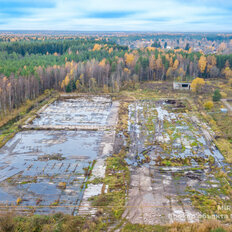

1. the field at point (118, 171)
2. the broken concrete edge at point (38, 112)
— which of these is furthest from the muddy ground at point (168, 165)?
the broken concrete edge at point (38, 112)

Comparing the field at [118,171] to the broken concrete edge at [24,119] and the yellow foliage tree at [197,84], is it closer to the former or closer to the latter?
the broken concrete edge at [24,119]

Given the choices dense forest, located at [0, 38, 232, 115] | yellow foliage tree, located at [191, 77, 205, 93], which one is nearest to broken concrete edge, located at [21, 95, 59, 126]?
dense forest, located at [0, 38, 232, 115]

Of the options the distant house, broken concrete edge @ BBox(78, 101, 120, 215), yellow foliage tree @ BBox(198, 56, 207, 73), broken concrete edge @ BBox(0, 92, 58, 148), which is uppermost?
yellow foliage tree @ BBox(198, 56, 207, 73)

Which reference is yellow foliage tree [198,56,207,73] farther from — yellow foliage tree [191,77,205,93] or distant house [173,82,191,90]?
yellow foliage tree [191,77,205,93]

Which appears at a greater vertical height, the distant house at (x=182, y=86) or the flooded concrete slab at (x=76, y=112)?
the distant house at (x=182, y=86)

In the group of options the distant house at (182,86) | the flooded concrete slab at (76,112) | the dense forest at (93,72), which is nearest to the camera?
the flooded concrete slab at (76,112)

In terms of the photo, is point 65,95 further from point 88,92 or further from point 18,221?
point 18,221

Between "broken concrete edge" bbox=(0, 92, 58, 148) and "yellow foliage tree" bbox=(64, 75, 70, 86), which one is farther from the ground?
"yellow foliage tree" bbox=(64, 75, 70, 86)
